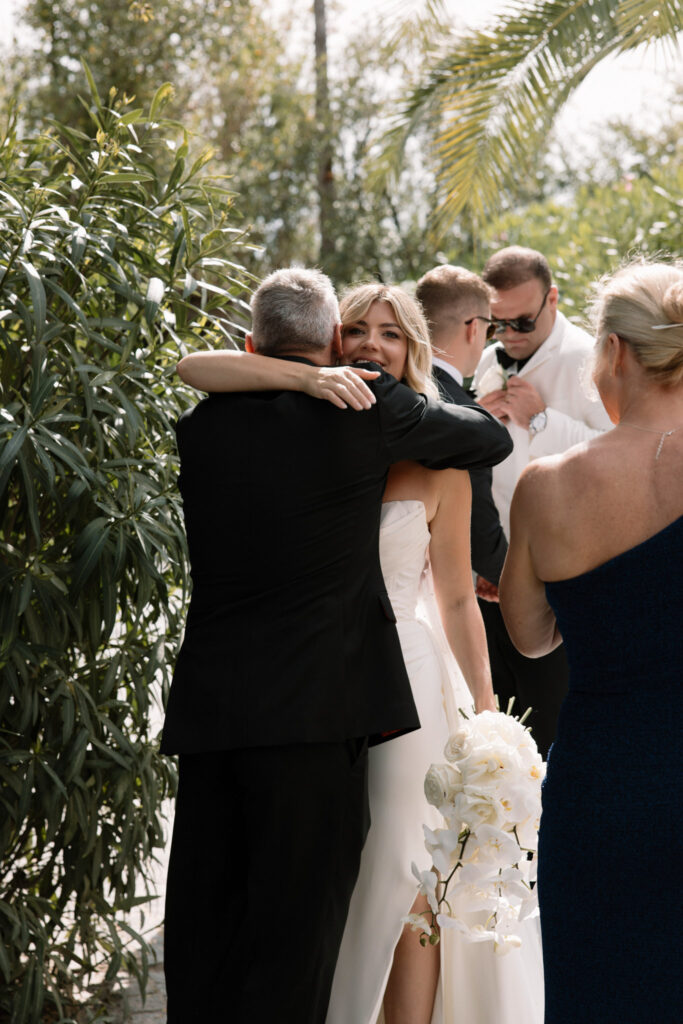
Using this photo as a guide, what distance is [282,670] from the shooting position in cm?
250

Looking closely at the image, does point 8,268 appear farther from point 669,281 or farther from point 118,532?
point 669,281

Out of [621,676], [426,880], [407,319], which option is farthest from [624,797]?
[407,319]

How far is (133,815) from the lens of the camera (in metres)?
3.37

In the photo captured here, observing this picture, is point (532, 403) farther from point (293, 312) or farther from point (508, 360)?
point (293, 312)

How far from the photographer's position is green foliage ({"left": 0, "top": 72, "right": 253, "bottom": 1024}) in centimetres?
304

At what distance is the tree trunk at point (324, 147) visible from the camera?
20844 mm

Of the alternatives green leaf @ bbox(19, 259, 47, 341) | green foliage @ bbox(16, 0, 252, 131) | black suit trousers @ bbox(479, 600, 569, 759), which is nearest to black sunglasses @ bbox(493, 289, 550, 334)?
black suit trousers @ bbox(479, 600, 569, 759)

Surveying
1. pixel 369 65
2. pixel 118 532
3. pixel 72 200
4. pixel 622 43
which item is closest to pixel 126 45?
pixel 369 65

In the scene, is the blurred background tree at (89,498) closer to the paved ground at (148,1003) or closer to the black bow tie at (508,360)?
the paved ground at (148,1003)


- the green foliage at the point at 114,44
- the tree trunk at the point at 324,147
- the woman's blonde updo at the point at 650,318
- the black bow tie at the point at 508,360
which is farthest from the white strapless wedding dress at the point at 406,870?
the tree trunk at the point at 324,147

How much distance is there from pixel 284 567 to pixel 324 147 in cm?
1956

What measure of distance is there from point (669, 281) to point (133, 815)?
219 centimetres

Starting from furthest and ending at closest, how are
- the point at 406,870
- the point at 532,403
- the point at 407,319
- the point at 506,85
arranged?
the point at 506,85, the point at 532,403, the point at 407,319, the point at 406,870

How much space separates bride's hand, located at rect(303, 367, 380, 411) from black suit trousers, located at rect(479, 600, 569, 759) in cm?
181
